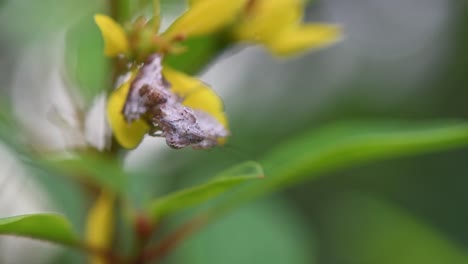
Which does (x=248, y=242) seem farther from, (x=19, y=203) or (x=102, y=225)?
(x=19, y=203)

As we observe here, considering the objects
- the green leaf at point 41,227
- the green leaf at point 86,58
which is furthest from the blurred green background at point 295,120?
the green leaf at point 41,227

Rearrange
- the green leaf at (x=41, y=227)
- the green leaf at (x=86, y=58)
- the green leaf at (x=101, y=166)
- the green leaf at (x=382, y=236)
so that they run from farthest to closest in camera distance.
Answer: the green leaf at (x=382, y=236)
the green leaf at (x=86, y=58)
the green leaf at (x=101, y=166)
the green leaf at (x=41, y=227)

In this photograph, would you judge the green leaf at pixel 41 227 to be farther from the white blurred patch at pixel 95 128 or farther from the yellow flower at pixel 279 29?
the yellow flower at pixel 279 29

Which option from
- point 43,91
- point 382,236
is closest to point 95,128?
point 43,91

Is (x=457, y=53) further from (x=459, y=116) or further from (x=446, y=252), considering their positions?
(x=446, y=252)

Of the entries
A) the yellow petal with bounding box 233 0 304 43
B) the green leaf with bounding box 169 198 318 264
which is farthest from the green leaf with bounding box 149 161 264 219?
the green leaf with bounding box 169 198 318 264
